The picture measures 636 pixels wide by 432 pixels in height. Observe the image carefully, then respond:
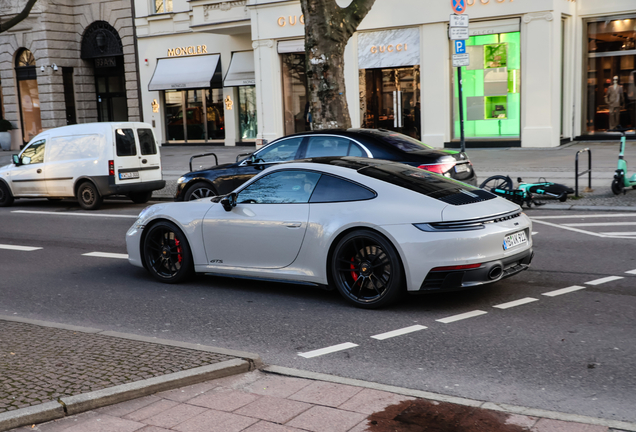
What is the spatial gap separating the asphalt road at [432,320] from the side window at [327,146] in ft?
10.2

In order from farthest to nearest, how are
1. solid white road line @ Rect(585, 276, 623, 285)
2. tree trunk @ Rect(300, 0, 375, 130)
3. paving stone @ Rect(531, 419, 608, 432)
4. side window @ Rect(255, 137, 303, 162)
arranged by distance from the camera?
tree trunk @ Rect(300, 0, 375, 130) < side window @ Rect(255, 137, 303, 162) < solid white road line @ Rect(585, 276, 623, 285) < paving stone @ Rect(531, 419, 608, 432)

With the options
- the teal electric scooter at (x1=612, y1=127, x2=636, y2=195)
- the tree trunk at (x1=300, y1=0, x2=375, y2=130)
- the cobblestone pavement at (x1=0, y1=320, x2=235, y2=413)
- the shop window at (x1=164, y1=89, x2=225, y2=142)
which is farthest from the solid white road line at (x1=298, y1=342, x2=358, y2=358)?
the shop window at (x1=164, y1=89, x2=225, y2=142)

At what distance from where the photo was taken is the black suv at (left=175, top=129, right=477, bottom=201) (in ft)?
33.2

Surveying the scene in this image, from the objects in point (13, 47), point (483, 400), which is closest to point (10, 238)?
point (483, 400)

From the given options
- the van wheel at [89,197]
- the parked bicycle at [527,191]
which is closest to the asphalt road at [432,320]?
the parked bicycle at [527,191]

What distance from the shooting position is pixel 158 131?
1231 inches

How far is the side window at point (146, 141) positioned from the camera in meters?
14.9

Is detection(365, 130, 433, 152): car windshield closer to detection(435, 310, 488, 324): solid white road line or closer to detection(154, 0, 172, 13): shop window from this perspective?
detection(435, 310, 488, 324): solid white road line

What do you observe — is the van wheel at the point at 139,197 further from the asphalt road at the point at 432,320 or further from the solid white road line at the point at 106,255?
the asphalt road at the point at 432,320

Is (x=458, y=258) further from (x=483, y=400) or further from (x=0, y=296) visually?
(x=0, y=296)

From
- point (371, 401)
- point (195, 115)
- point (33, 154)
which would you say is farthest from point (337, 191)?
point (195, 115)

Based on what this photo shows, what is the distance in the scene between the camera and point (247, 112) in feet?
94.6

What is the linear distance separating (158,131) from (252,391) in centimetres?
2810

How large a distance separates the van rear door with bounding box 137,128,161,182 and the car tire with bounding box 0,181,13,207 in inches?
140
